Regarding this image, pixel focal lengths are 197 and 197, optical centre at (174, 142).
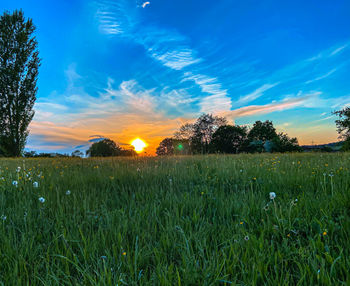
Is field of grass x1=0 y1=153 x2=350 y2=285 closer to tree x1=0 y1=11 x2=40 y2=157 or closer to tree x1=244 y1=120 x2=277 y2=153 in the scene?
tree x1=0 y1=11 x2=40 y2=157

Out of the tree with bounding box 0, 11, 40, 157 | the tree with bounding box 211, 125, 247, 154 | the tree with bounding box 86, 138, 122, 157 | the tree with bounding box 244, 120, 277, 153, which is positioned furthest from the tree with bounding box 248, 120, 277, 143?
the tree with bounding box 0, 11, 40, 157

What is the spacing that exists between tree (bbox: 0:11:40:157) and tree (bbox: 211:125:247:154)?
31814mm

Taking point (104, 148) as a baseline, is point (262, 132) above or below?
above

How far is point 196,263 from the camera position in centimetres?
142

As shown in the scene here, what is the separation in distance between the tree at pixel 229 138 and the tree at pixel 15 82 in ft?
104

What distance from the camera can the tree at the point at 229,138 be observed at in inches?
1607

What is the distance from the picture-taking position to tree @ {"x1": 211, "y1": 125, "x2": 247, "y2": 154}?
40812mm

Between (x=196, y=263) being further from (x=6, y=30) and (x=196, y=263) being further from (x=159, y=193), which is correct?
(x=6, y=30)

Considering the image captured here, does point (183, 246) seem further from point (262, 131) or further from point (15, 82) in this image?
point (262, 131)

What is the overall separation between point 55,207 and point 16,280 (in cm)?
143

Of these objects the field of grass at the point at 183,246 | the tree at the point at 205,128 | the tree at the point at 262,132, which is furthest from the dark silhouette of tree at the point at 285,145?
the field of grass at the point at 183,246

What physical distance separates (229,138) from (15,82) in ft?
120

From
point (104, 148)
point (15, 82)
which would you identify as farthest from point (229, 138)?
point (15, 82)

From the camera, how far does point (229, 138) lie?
4109cm
